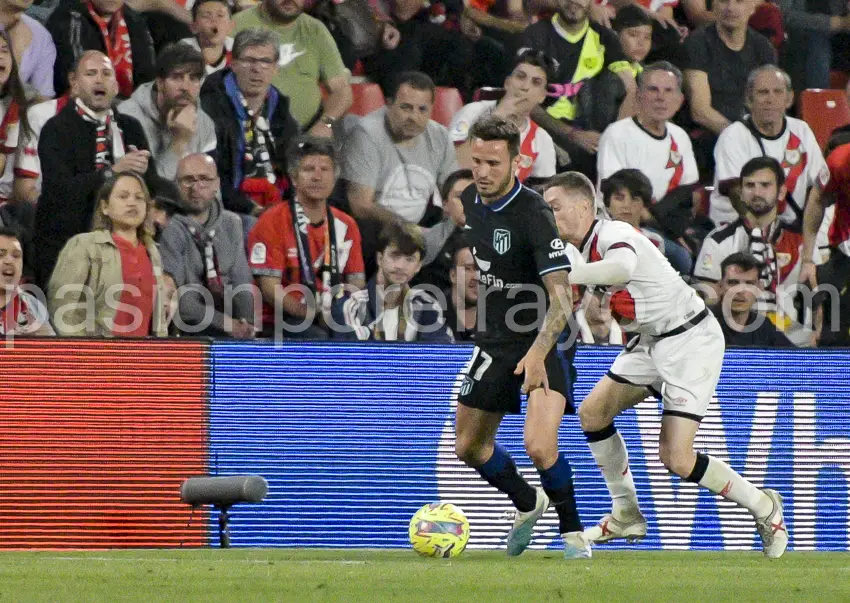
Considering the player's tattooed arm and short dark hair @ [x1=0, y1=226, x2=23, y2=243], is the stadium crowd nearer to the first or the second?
short dark hair @ [x1=0, y1=226, x2=23, y2=243]

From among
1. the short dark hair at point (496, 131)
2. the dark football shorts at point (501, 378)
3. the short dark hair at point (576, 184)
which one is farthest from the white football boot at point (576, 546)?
the short dark hair at point (496, 131)

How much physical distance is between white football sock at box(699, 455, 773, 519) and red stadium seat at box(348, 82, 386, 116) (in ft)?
15.1

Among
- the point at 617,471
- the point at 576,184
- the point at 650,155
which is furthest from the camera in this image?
the point at 650,155

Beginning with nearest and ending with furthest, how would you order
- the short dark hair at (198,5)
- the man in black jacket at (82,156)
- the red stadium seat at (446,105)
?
1. the man in black jacket at (82,156)
2. the short dark hair at (198,5)
3. the red stadium seat at (446,105)

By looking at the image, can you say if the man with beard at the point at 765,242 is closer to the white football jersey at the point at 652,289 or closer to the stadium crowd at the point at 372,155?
the stadium crowd at the point at 372,155

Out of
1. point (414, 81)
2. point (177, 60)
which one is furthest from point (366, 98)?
point (177, 60)

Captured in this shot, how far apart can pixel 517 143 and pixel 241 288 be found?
123 inches

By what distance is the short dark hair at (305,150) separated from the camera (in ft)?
31.0

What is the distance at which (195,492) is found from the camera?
7.34 m

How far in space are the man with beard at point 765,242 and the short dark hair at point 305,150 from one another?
3.14 meters

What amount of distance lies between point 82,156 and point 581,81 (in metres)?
4.22

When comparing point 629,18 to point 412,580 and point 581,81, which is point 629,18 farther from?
point 412,580

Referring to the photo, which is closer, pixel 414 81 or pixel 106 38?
pixel 106 38

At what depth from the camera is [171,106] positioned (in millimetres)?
9438
